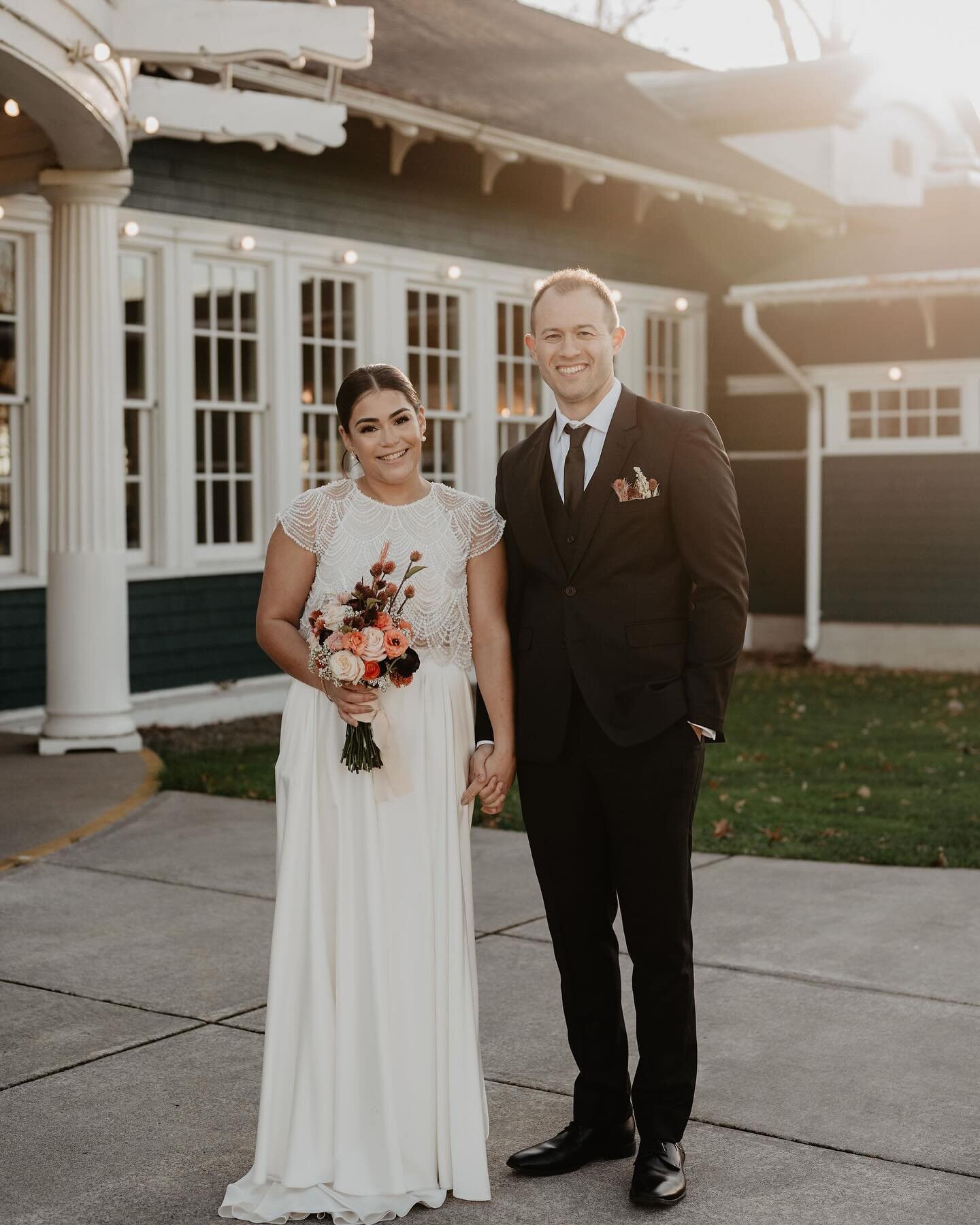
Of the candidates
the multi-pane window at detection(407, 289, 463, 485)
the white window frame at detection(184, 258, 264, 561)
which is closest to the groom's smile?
the white window frame at detection(184, 258, 264, 561)

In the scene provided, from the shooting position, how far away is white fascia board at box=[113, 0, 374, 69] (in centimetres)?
800

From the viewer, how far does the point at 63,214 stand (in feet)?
30.1

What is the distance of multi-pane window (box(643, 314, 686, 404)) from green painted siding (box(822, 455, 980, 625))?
1.75 meters

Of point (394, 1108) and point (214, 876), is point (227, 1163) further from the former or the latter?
point (214, 876)

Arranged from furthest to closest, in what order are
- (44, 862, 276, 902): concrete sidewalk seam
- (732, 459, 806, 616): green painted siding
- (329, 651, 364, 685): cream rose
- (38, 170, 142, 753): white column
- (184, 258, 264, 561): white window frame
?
(732, 459, 806, 616): green painted siding
(184, 258, 264, 561): white window frame
(38, 170, 142, 753): white column
(44, 862, 276, 902): concrete sidewalk seam
(329, 651, 364, 685): cream rose

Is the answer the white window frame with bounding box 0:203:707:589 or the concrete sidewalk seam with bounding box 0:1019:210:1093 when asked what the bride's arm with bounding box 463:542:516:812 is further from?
the white window frame with bounding box 0:203:707:589

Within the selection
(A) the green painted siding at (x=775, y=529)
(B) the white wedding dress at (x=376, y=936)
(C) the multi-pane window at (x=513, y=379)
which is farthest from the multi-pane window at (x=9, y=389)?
(A) the green painted siding at (x=775, y=529)

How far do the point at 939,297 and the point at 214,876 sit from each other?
417 inches

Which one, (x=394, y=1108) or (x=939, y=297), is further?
(x=939, y=297)

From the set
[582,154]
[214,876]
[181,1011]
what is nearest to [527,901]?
[214,876]

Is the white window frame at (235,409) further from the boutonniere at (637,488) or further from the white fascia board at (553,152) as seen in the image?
the boutonniere at (637,488)

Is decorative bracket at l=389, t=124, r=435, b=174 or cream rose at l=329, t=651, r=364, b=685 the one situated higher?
decorative bracket at l=389, t=124, r=435, b=174

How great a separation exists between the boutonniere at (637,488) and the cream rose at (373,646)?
2.20 feet

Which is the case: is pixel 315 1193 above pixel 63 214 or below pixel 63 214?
below
